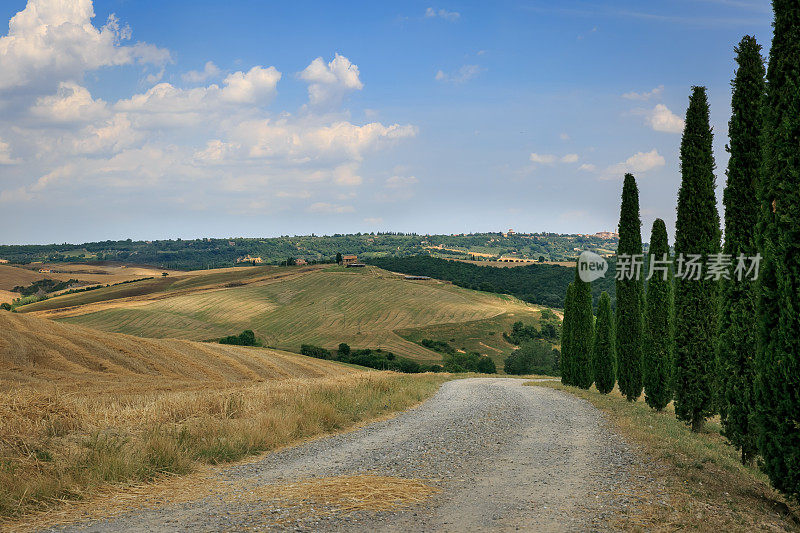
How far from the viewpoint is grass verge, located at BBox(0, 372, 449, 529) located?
740cm

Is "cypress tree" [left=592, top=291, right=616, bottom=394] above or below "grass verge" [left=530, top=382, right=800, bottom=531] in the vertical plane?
below

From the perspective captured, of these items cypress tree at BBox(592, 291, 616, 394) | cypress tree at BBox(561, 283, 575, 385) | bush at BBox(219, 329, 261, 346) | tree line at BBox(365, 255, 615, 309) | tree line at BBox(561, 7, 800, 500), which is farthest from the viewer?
tree line at BBox(365, 255, 615, 309)

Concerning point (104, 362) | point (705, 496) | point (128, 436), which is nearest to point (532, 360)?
point (104, 362)

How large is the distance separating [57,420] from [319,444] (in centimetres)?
523

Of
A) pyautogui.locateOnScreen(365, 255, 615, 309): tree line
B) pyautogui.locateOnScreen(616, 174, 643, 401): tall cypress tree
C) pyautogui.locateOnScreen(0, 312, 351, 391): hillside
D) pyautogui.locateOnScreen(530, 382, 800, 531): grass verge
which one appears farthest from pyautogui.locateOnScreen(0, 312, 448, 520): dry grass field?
pyautogui.locateOnScreen(365, 255, 615, 309): tree line

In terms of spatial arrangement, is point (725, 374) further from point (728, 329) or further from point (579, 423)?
point (579, 423)

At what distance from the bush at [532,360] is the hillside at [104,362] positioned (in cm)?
4415

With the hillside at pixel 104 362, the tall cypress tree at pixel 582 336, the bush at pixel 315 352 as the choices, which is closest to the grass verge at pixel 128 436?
the hillside at pixel 104 362

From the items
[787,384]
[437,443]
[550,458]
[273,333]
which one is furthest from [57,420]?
[273,333]

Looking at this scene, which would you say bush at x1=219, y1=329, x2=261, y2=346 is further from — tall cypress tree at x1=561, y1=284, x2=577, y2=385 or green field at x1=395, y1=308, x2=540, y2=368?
tall cypress tree at x1=561, y1=284, x2=577, y2=385

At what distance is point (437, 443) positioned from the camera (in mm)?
11750

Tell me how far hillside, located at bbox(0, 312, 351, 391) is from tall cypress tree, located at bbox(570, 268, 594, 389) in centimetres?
2102

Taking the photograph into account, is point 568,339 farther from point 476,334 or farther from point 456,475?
point 476,334

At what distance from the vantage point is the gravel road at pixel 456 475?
20.6ft
